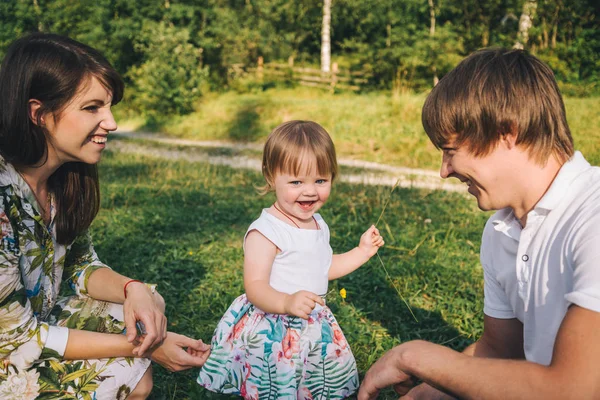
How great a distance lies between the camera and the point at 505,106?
1.72m

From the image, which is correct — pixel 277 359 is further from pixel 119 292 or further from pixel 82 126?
pixel 82 126

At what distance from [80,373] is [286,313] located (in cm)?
85

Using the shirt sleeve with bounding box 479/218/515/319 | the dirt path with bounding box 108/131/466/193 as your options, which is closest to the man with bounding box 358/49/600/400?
the shirt sleeve with bounding box 479/218/515/319

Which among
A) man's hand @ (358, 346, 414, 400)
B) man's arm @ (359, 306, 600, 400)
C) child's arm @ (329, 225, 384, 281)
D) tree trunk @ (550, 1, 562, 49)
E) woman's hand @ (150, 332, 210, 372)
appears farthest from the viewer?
tree trunk @ (550, 1, 562, 49)

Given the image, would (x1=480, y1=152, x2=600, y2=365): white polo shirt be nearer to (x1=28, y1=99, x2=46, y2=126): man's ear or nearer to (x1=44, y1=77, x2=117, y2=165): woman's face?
(x1=44, y1=77, x2=117, y2=165): woman's face

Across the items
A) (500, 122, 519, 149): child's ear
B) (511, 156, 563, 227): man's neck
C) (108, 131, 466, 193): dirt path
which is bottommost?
(108, 131, 466, 193): dirt path

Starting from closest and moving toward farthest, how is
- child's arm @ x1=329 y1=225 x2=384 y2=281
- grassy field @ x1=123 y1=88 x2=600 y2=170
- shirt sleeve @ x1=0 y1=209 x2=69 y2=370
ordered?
Answer: 1. shirt sleeve @ x1=0 y1=209 x2=69 y2=370
2. child's arm @ x1=329 y1=225 x2=384 y2=281
3. grassy field @ x1=123 y1=88 x2=600 y2=170

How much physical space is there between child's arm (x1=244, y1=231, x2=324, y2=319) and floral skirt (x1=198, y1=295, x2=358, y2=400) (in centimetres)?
16

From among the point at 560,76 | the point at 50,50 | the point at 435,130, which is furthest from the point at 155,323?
the point at 560,76

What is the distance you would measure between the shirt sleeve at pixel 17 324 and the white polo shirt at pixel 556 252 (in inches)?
64.1

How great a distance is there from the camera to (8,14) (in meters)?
24.8

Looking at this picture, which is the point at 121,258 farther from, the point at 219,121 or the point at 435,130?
the point at 219,121

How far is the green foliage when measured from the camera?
61.9ft

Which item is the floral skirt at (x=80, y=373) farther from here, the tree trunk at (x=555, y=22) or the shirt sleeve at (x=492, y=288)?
the tree trunk at (x=555, y=22)
